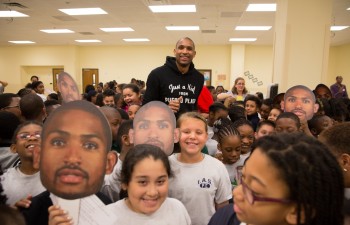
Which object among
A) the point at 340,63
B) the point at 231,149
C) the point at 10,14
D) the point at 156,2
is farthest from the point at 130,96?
the point at 340,63

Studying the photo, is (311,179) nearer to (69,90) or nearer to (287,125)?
(69,90)

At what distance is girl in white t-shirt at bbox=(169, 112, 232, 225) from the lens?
178 centimetres

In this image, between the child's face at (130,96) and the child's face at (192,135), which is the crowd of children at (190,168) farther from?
the child's face at (130,96)

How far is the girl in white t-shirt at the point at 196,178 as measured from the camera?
178 cm

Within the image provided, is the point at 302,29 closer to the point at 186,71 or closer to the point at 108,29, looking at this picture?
the point at 186,71

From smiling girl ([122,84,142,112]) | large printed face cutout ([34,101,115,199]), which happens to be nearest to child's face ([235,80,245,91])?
smiling girl ([122,84,142,112])

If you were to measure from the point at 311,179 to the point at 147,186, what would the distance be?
2.63 feet

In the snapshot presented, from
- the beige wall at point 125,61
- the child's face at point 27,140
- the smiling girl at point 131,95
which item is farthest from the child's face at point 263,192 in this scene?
the beige wall at point 125,61

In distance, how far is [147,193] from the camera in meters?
1.39

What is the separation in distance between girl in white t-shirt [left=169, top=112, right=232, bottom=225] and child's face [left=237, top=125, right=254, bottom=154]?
0.95 m

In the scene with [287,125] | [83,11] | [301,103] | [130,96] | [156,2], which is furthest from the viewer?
[83,11]

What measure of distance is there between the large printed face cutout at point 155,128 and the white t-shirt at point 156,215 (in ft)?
1.01

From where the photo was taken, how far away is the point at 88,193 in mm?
1063

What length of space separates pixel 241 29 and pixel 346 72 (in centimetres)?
684
